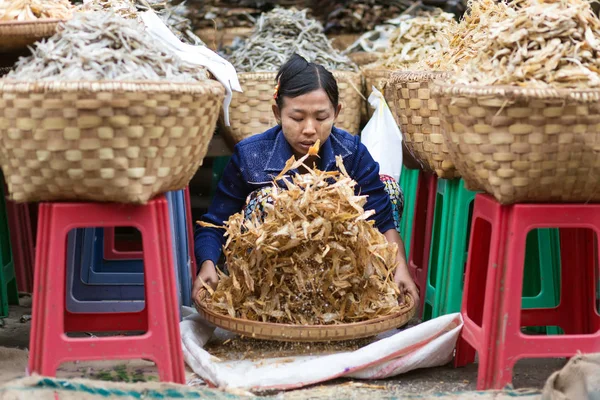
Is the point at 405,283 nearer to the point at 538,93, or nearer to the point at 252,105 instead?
the point at 538,93

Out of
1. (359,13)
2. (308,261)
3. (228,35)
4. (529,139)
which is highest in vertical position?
(359,13)

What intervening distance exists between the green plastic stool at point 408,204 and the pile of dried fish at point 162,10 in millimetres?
1285

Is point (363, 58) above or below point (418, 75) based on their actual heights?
above

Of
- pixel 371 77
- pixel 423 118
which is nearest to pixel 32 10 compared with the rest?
pixel 423 118

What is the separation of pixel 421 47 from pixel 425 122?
161cm

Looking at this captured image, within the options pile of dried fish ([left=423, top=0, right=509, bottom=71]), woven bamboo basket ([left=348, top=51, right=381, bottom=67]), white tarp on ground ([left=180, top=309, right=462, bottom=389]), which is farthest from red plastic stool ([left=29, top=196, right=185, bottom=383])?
woven bamboo basket ([left=348, top=51, right=381, bottom=67])

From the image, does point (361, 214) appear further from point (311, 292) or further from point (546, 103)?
point (546, 103)

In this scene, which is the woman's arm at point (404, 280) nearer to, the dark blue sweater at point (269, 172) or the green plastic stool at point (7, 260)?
the dark blue sweater at point (269, 172)

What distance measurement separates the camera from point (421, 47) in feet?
15.3

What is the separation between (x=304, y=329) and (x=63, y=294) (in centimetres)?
73

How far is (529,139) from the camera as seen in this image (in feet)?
7.49

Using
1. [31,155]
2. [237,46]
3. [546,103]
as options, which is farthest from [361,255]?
[237,46]

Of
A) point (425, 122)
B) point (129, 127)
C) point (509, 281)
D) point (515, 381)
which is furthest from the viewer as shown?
point (425, 122)

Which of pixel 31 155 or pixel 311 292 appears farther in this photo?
pixel 311 292
